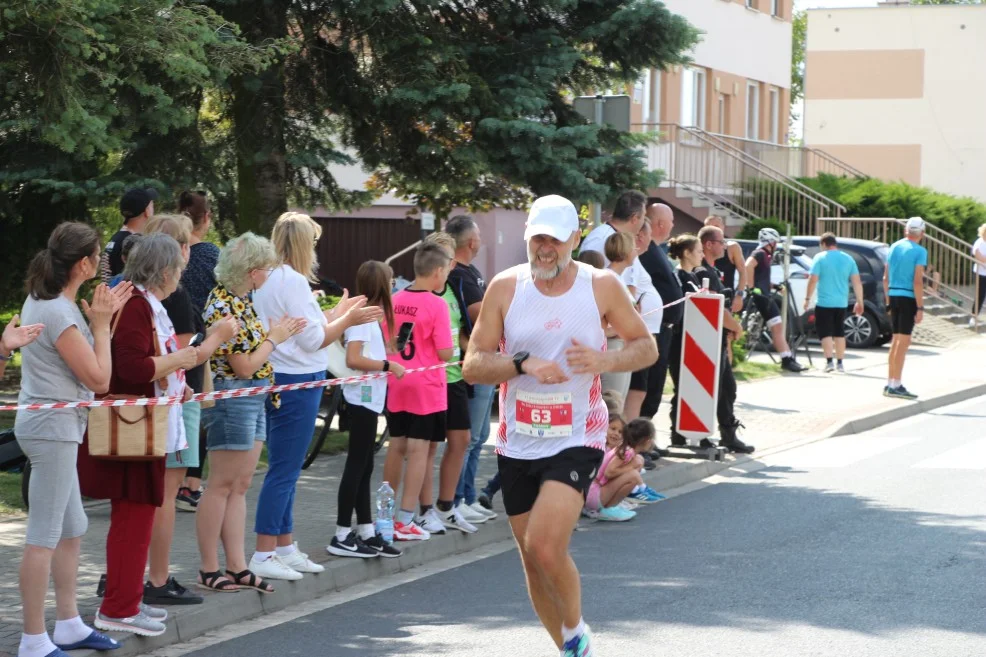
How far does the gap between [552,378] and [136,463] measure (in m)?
1.95

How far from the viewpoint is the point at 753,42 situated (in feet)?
137

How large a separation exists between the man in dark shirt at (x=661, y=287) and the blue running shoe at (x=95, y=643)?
626cm

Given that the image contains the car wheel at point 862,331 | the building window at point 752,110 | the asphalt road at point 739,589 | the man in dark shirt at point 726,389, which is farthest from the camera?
the building window at point 752,110

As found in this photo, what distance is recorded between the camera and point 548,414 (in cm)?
619

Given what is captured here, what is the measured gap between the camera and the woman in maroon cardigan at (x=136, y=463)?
22.0 feet

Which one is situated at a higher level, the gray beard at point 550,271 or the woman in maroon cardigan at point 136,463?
the gray beard at point 550,271

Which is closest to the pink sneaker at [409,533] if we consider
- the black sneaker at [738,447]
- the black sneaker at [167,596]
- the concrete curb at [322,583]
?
the concrete curb at [322,583]

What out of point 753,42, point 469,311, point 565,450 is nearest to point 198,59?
point 469,311

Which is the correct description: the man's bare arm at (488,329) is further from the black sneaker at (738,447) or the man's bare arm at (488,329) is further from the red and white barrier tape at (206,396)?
the black sneaker at (738,447)

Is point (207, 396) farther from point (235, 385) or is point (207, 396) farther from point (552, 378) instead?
point (552, 378)

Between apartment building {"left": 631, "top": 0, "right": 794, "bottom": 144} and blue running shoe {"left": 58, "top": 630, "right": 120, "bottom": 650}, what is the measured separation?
93.9 ft

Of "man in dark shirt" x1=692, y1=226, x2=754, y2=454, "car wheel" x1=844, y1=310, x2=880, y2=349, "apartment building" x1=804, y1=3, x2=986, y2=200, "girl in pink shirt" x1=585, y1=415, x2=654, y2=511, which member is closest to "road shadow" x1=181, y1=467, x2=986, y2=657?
"girl in pink shirt" x1=585, y1=415, x2=654, y2=511

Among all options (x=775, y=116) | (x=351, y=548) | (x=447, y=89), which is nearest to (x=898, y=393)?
(x=447, y=89)

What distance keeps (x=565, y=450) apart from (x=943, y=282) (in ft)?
94.6
